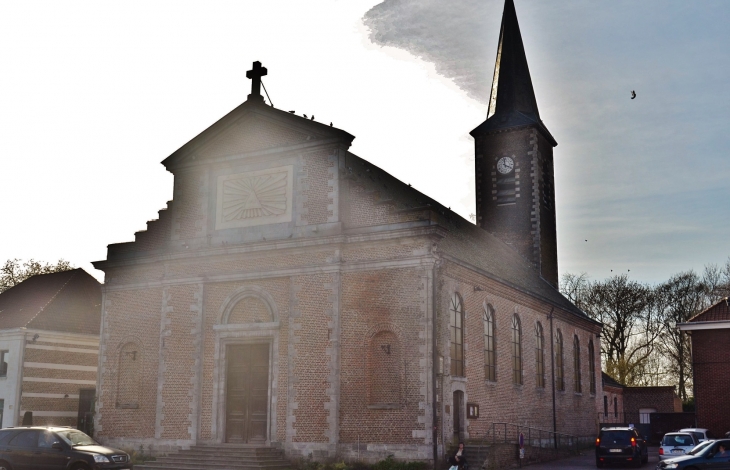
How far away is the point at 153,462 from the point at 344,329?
7.61 m

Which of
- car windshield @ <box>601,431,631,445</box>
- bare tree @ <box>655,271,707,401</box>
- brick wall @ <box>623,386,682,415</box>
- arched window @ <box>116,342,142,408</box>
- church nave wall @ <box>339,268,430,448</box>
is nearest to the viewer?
church nave wall @ <box>339,268,430,448</box>

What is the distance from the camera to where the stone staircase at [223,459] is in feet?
76.0

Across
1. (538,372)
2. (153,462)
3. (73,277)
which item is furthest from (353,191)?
(73,277)

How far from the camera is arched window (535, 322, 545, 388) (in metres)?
33.5

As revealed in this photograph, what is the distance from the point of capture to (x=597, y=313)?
5922cm

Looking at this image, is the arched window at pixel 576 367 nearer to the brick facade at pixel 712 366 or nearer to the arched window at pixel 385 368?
the brick facade at pixel 712 366

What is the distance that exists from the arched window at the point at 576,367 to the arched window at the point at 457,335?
1522 centimetres

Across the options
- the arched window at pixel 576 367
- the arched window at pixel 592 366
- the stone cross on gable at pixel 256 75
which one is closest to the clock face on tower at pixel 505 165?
the arched window at pixel 576 367

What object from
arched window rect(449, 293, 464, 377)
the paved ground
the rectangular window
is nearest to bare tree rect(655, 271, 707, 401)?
the paved ground

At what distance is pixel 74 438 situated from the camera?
20.2 meters

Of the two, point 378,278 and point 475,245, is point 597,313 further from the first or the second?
point 378,278

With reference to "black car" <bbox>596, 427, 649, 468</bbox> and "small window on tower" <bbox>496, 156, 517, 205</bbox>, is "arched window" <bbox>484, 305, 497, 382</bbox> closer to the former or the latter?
"black car" <bbox>596, 427, 649, 468</bbox>

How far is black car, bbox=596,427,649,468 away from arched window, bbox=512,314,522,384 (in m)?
5.11

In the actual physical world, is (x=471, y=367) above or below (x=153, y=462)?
above
